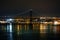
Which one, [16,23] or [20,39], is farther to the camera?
[16,23]

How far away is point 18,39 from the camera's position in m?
16.6

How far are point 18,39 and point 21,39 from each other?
1.14 ft

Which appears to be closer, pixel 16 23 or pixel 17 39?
pixel 17 39

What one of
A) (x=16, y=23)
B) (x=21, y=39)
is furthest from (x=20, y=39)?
(x=16, y=23)

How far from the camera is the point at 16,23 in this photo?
57250 mm

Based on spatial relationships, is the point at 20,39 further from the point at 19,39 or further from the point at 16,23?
the point at 16,23

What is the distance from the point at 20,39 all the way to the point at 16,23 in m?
41.0

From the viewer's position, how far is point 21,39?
645 inches

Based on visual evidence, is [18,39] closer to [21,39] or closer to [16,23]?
[21,39]

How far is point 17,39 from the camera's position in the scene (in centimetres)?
1648

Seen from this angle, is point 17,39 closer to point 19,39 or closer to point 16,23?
point 19,39

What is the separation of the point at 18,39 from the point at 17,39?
146 millimetres

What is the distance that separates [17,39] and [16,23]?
4087 cm

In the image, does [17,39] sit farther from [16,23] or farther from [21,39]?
[16,23]
